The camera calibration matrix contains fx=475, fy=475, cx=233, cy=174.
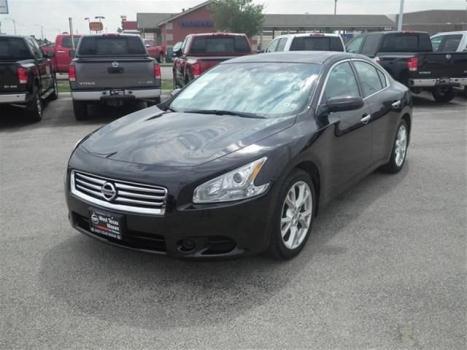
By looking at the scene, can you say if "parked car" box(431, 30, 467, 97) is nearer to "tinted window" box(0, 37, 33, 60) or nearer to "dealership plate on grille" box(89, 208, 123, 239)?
"tinted window" box(0, 37, 33, 60)

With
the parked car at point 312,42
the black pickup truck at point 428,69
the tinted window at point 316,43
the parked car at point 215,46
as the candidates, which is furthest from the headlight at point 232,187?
the tinted window at point 316,43

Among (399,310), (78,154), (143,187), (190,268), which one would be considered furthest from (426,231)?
(78,154)

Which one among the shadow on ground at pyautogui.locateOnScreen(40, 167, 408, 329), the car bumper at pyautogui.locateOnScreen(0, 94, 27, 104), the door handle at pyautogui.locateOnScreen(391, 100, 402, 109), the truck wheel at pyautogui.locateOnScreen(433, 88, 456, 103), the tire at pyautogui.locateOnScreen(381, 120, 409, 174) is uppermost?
the door handle at pyautogui.locateOnScreen(391, 100, 402, 109)

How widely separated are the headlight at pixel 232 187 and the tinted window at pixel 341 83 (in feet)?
4.66

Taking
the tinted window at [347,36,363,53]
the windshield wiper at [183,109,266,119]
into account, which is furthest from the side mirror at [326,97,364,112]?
the tinted window at [347,36,363,53]

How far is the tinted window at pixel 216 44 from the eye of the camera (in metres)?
12.7

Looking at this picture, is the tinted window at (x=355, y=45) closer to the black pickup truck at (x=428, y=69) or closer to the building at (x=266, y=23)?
the black pickup truck at (x=428, y=69)

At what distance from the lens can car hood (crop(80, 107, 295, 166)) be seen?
132 inches

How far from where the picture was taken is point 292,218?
3.69m

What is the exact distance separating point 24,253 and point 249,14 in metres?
48.6

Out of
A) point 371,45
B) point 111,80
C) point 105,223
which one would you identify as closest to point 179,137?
point 105,223

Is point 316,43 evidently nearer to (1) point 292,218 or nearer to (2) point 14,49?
(2) point 14,49

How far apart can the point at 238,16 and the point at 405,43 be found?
38.4 metres

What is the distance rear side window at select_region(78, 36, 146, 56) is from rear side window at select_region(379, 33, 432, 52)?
21.3ft
